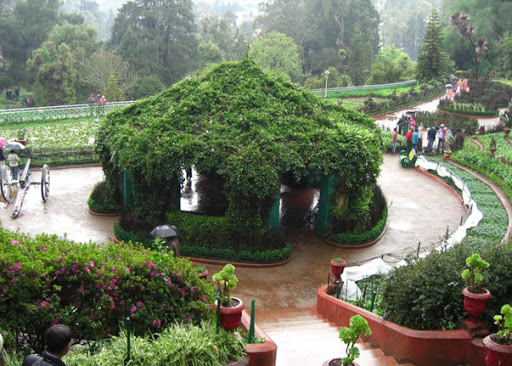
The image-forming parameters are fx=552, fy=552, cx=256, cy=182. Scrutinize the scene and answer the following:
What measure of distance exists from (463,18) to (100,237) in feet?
148

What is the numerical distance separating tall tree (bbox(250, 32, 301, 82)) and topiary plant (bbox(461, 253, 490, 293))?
4812 cm

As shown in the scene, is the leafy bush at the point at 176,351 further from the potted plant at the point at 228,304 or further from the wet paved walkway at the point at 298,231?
the wet paved walkway at the point at 298,231

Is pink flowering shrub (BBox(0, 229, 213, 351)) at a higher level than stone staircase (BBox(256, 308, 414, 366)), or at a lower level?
higher

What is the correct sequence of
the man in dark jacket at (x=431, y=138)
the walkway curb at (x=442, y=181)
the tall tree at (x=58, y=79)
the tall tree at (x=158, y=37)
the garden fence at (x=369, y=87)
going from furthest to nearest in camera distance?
the tall tree at (x=158, y=37), the garden fence at (x=369, y=87), the tall tree at (x=58, y=79), the man in dark jacket at (x=431, y=138), the walkway curb at (x=442, y=181)

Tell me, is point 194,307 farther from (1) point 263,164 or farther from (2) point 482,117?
(2) point 482,117

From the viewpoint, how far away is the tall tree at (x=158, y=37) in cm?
4925

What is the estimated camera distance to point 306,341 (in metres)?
8.09

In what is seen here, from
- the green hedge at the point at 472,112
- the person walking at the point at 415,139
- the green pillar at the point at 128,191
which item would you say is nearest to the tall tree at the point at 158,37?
the green hedge at the point at 472,112

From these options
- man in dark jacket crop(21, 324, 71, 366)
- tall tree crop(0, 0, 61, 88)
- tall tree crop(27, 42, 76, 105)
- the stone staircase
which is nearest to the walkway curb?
the stone staircase

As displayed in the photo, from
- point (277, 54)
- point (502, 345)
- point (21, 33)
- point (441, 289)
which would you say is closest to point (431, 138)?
point (441, 289)

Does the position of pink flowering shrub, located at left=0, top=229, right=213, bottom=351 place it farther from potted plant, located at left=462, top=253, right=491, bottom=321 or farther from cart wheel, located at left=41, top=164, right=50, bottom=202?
cart wheel, located at left=41, top=164, right=50, bottom=202

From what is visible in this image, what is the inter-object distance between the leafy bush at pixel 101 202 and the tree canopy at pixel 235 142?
1.90 feet

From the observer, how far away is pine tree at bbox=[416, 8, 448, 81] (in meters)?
50.2

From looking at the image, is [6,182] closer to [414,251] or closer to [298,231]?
[298,231]
